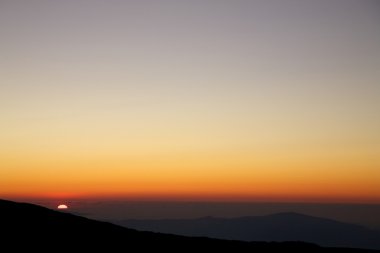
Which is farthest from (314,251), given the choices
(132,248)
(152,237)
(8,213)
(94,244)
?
(8,213)

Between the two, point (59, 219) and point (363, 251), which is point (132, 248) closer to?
point (59, 219)

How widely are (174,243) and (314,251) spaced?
11.7m

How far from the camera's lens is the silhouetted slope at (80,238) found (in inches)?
1000

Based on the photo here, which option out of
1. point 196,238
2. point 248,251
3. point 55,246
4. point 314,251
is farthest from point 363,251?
point 55,246

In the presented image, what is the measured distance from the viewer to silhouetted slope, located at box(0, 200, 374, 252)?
83.4ft

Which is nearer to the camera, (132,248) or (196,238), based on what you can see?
(132,248)

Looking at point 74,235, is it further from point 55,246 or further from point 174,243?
point 174,243

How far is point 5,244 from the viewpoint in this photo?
2366 centimetres

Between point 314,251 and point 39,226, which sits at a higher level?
point 39,226

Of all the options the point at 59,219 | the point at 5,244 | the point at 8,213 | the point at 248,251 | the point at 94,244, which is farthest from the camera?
the point at 248,251

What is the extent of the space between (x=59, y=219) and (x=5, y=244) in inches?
326

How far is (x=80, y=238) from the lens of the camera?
2820cm

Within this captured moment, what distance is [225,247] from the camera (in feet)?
111

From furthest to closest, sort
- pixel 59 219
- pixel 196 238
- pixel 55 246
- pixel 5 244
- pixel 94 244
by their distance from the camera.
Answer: pixel 196 238, pixel 59 219, pixel 94 244, pixel 55 246, pixel 5 244
